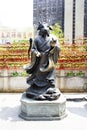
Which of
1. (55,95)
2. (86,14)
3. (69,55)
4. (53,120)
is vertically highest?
(86,14)

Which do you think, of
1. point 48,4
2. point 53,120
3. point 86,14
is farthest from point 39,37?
point 86,14

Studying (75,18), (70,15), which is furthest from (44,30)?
(75,18)

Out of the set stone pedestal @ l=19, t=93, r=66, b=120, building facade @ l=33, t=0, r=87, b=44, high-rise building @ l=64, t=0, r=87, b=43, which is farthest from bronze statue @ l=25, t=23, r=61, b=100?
high-rise building @ l=64, t=0, r=87, b=43

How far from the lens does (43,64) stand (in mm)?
5625

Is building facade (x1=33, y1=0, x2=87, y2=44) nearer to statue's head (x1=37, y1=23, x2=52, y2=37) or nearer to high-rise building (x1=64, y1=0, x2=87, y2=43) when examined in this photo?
high-rise building (x1=64, y1=0, x2=87, y2=43)

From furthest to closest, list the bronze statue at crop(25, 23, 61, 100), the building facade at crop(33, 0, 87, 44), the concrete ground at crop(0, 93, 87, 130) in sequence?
the building facade at crop(33, 0, 87, 44) < the bronze statue at crop(25, 23, 61, 100) < the concrete ground at crop(0, 93, 87, 130)

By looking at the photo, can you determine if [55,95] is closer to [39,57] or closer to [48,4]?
[39,57]

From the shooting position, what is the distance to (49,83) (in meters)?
5.61

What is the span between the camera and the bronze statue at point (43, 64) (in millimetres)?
5512

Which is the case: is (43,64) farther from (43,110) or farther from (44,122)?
(44,122)

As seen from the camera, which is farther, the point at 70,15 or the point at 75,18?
the point at 75,18

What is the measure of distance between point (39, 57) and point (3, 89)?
2.72m

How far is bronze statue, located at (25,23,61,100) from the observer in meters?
5.51

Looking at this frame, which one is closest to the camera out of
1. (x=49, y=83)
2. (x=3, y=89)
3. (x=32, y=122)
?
(x=32, y=122)
